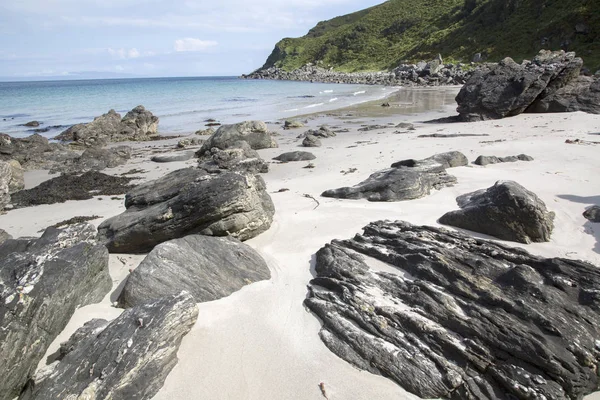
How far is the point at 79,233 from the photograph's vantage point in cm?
575

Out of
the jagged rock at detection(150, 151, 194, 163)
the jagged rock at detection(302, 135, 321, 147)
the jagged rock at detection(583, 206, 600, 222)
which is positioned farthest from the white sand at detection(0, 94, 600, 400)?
the jagged rock at detection(302, 135, 321, 147)

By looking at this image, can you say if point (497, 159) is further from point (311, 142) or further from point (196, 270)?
point (196, 270)

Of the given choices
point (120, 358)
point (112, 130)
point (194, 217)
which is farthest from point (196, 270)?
point (112, 130)

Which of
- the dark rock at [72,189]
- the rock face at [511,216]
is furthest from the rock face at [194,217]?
the dark rock at [72,189]

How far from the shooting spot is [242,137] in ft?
55.7

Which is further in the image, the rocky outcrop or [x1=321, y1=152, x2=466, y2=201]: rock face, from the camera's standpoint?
the rocky outcrop

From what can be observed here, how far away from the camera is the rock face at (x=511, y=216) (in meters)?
6.09

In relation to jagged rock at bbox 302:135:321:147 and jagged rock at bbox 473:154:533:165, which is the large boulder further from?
jagged rock at bbox 473:154:533:165

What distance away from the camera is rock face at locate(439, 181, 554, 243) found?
6.09 m

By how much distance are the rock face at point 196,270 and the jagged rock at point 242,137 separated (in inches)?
442

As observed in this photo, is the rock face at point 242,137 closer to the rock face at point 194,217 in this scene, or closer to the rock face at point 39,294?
the rock face at point 194,217

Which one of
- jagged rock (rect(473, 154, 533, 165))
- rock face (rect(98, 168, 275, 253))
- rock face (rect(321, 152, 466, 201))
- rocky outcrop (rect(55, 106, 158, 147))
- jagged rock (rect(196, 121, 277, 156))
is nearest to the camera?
rock face (rect(98, 168, 275, 253))

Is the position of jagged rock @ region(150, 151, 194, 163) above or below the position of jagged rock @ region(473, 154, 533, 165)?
below

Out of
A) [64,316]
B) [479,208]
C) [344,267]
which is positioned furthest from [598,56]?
[64,316]
